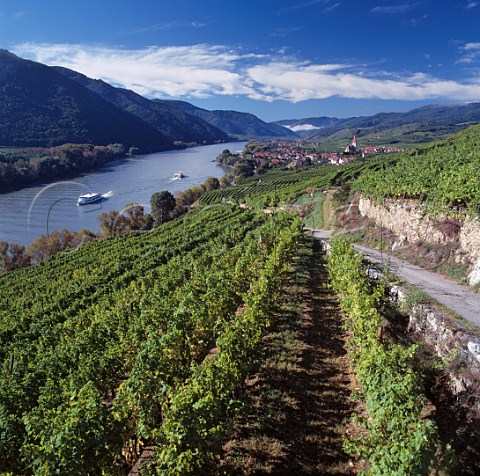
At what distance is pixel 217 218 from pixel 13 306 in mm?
25874

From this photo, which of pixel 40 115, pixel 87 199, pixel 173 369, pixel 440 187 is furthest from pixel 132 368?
pixel 40 115

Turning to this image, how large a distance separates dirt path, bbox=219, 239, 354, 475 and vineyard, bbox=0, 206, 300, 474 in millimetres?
901

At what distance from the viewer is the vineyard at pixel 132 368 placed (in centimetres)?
662

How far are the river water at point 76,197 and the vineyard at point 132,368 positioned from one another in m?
55.3

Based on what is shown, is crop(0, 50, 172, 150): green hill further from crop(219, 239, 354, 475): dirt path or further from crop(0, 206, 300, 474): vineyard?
crop(219, 239, 354, 475): dirt path

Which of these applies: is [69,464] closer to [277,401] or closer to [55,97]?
[277,401]

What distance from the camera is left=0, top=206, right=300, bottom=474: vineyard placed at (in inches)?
261

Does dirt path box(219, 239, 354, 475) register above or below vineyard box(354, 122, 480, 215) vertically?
below

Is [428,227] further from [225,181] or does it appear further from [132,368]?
[225,181]

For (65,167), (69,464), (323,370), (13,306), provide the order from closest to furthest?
1. (69,464)
2. (323,370)
3. (13,306)
4. (65,167)

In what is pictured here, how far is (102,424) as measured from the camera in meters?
6.91

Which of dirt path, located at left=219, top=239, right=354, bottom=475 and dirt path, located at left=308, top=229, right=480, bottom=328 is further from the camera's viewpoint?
dirt path, located at left=308, top=229, right=480, bottom=328

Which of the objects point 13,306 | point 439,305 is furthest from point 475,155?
point 13,306

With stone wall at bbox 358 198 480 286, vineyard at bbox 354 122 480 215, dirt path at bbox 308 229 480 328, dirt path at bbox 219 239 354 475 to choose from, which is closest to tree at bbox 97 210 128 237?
stone wall at bbox 358 198 480 286
